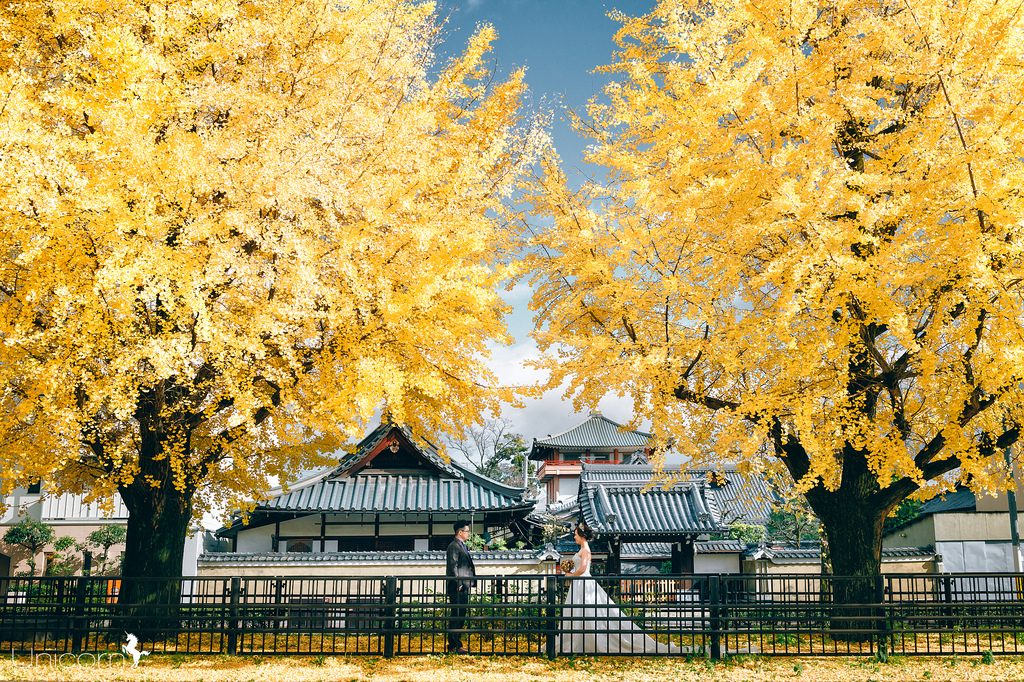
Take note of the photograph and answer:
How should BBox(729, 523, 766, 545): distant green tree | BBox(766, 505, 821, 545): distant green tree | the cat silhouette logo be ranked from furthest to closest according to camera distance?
1. BBox(766, 505, 821, 545): distant green tree
2. BBox(729, 523, 766, 545): distant green tree
3. the cat silhouette logo

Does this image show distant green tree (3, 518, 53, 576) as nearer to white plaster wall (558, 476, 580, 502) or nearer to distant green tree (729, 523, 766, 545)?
distant green tree (729, 523, 766, 545)

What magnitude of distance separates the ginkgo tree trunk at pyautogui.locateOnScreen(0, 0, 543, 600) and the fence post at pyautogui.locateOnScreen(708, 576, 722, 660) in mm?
3533

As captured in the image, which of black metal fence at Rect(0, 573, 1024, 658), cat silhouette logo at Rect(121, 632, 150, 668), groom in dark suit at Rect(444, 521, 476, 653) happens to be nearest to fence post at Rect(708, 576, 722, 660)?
black metal fence at Rect(0, 573, 1024, 658)

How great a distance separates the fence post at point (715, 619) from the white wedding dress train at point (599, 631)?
1.00ft

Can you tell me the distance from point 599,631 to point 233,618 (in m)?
4.47

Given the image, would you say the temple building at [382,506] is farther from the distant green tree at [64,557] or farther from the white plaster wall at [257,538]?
the distant green tree at [64,557]

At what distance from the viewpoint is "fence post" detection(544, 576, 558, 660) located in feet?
28.7

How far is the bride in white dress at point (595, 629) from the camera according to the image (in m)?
8.72

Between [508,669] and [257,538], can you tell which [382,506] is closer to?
[257,538]

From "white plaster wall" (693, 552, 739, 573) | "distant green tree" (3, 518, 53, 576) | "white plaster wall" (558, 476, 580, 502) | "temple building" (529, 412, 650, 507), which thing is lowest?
"white plaster wall" (693, 552, 739, 573)

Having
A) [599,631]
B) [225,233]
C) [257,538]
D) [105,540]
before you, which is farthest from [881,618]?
[105,540]

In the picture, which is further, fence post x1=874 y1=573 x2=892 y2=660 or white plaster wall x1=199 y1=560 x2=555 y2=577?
white plaster wall x1=199 y1=560 x2=555 y2=577

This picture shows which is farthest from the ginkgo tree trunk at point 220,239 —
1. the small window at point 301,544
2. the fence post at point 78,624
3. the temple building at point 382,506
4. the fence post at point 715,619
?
the small window at point 301,544

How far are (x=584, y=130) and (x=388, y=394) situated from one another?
6289mm
